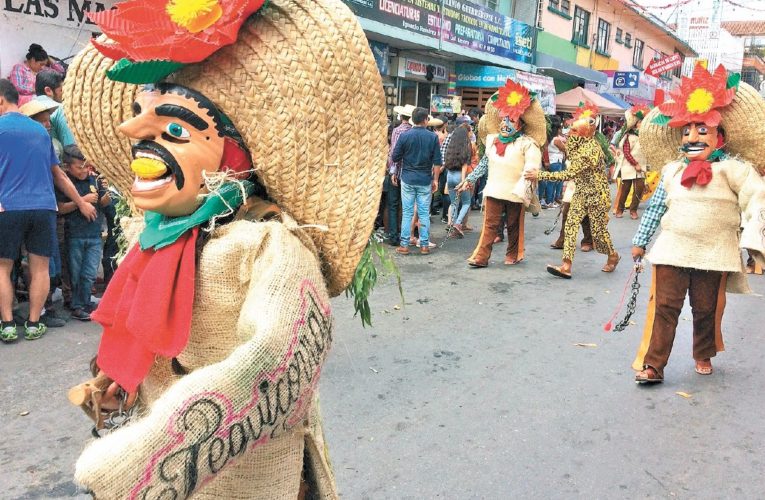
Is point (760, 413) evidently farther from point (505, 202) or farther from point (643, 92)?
point (643, 92)

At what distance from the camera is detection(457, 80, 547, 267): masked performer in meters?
7.23

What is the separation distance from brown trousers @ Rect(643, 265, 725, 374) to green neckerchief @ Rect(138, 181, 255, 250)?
11.5ft

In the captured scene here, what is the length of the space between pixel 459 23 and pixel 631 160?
5647 mm

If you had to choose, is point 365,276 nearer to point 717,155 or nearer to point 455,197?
point 717,155

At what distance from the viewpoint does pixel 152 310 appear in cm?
137

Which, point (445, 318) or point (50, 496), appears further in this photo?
point (445, 318)

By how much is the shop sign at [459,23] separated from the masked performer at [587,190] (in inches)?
205

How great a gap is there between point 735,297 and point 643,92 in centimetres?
2421

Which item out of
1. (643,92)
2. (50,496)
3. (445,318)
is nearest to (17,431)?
(50,496)

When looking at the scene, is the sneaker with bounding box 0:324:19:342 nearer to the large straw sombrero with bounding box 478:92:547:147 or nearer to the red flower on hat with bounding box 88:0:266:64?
the red flower on hat with bounding box 88:0:266:64

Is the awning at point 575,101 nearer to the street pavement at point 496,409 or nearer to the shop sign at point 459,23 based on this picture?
the shop sign at point 459,23

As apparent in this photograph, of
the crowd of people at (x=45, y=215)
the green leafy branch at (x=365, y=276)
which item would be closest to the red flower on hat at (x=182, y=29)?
the green leafy branch at (x=365, y=276)

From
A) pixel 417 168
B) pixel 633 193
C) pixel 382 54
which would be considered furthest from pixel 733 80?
pixel 382 54

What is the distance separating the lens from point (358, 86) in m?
1.53
